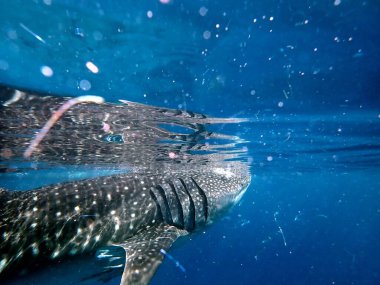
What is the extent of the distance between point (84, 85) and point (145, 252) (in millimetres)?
4454

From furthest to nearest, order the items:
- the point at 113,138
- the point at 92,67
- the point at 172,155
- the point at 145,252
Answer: the point at 172,155 → the point at 113,138 → the point at 92,67 → the point at 145,252

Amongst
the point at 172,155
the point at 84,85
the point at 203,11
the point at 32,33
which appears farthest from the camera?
the point at 172,155

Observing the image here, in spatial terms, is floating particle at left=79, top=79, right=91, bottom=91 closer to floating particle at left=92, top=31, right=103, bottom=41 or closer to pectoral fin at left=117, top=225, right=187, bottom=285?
floating particle at left=92, top=31, right=103, bottom=41

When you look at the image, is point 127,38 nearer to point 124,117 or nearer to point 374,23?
point 124,117

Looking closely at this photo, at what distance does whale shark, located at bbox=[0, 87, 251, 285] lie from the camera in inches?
194

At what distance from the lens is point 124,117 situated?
950cm

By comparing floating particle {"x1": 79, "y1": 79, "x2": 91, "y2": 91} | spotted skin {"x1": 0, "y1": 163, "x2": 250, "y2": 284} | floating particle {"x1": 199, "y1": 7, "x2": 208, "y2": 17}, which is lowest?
spotted skin {"x1": 0, "y1": 163, "x2": 250, "y2": 284}

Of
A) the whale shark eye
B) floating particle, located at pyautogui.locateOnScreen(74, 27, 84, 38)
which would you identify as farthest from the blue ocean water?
the whale shark eye

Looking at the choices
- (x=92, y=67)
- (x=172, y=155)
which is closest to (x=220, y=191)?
(x=92, y=67)

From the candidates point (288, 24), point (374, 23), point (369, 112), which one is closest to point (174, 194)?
point (288, 24)

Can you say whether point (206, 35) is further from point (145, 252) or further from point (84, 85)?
point (145, 252)

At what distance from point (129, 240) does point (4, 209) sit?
2.41 metres

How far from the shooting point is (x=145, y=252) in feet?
16.0

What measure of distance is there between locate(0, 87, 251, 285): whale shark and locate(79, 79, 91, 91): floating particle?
80cm
